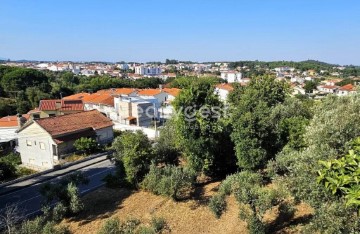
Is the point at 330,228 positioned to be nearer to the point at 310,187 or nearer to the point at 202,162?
the point at 310,187

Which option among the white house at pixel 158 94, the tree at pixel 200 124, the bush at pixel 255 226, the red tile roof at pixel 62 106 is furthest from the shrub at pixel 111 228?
the white house at pixel 158 94

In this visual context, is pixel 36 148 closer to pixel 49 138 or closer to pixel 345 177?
pixel 49 138

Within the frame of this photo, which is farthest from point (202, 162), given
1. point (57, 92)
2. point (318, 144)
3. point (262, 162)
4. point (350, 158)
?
point (57, 92)

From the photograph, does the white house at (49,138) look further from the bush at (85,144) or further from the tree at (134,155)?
the tree at (134,155)

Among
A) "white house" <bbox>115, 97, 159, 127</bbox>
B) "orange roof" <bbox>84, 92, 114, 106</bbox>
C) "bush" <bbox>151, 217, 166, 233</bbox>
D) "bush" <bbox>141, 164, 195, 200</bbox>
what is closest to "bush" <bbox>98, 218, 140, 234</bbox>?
"bush" <bbox>151, 217, 166, 233</bbox>

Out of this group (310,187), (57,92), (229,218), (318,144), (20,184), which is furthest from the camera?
(57,92)
